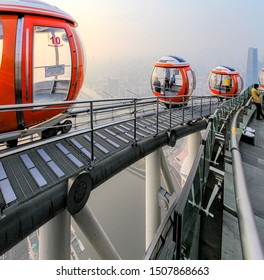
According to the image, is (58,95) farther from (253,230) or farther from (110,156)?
(253,230)

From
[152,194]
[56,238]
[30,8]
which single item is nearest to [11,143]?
[56,238]

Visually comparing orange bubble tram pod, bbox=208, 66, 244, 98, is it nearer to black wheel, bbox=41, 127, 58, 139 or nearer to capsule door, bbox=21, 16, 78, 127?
capsule door, bbox=21, 16, 78, 127

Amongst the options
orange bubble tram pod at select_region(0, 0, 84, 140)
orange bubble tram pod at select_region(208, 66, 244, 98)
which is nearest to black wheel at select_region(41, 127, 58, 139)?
orange bubble tram pod at select_region(0, 0, 84, 140)

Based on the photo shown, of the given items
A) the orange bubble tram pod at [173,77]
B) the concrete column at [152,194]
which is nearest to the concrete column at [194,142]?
the orange bubble tram pod at [173,77]

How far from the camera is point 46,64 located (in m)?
3.24

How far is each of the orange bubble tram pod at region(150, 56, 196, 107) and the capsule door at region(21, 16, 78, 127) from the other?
643cm

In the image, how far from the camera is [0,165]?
2.56 meters

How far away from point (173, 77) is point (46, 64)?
7488 millimetres

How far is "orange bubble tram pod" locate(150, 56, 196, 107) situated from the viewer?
9659mm

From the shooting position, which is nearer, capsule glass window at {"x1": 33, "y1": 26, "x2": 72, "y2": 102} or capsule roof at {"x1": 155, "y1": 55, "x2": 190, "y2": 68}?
capsule glass window at {"x1": 33, "y1": 26, "x2": 72, "y2": 102}

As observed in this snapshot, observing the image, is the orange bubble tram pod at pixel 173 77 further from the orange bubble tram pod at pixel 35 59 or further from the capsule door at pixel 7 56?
the capsule door at pixel 7 56

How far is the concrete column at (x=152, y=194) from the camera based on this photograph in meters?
8.14

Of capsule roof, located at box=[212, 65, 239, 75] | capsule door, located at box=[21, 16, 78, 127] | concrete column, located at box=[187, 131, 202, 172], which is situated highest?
capsule roof, located at box=[212, 65, 239, 75]

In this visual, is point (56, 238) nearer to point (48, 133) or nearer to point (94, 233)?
point (94, 233)
